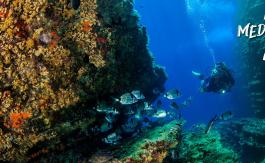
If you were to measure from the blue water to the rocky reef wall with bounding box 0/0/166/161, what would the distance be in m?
18.1

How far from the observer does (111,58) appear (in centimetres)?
741

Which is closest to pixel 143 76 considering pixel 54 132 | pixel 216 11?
pixel 54 132

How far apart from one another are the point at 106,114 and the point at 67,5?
279 centimetres

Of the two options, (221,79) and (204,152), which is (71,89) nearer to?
(204,152)

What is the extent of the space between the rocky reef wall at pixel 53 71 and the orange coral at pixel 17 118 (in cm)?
2

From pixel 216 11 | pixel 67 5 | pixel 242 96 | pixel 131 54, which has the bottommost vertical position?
pixel 242 96

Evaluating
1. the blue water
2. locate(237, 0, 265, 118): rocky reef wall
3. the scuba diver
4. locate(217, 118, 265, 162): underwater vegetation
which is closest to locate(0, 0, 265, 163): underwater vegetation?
the scuba diver

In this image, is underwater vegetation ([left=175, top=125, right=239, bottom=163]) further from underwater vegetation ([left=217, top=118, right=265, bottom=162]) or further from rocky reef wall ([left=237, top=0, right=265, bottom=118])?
rocky reef wall ([left=237, top=0, right=265, bottom=118])

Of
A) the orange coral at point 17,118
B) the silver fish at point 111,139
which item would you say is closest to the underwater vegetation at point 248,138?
the silver fish at point 111,139

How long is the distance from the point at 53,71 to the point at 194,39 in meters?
76.1

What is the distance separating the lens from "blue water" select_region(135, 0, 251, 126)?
36.8m

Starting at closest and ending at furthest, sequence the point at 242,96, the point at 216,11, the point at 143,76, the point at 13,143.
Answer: the point at 13,143
the point at 143,76
the point at 242,96
the point at 216,11

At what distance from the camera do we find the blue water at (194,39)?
36.8 metres

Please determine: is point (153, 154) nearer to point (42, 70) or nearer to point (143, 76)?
point (42, 70)
